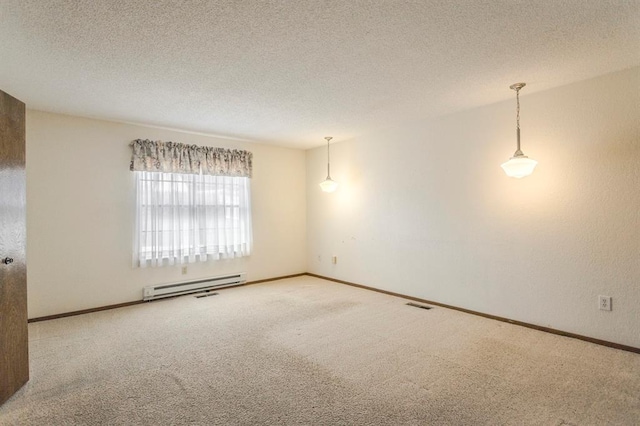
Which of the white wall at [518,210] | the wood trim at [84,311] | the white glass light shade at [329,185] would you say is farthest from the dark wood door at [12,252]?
the white wall at [518,210]

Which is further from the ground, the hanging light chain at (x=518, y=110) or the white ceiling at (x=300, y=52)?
the white ceiling at (x=300, y=52)

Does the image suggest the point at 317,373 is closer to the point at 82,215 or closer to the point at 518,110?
the point at 518,110

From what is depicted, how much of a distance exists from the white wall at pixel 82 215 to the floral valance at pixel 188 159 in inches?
5.6

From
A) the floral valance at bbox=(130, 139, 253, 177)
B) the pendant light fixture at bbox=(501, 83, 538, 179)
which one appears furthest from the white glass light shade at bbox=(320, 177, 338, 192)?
the pendant light fixture at bbox=(501, 83, 538, 179)

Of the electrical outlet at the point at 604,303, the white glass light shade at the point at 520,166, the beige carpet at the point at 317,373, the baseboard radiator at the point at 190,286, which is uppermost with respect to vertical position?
the white glass light shade at the point at 520,166

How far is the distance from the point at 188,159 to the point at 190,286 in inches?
75.1

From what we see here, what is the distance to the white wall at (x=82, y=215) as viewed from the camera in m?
3.86

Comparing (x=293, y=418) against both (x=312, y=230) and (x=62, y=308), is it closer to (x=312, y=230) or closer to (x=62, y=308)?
(x=62, y=308)

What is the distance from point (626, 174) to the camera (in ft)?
9.53

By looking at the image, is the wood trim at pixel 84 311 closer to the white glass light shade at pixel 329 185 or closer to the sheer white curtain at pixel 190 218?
the sheer white curtain at pixel 190 218

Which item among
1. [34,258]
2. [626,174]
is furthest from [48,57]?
[626,174]

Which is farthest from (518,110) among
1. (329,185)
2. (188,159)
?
(188,159)

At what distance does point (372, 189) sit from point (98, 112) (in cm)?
381

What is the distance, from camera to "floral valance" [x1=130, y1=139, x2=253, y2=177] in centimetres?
450
